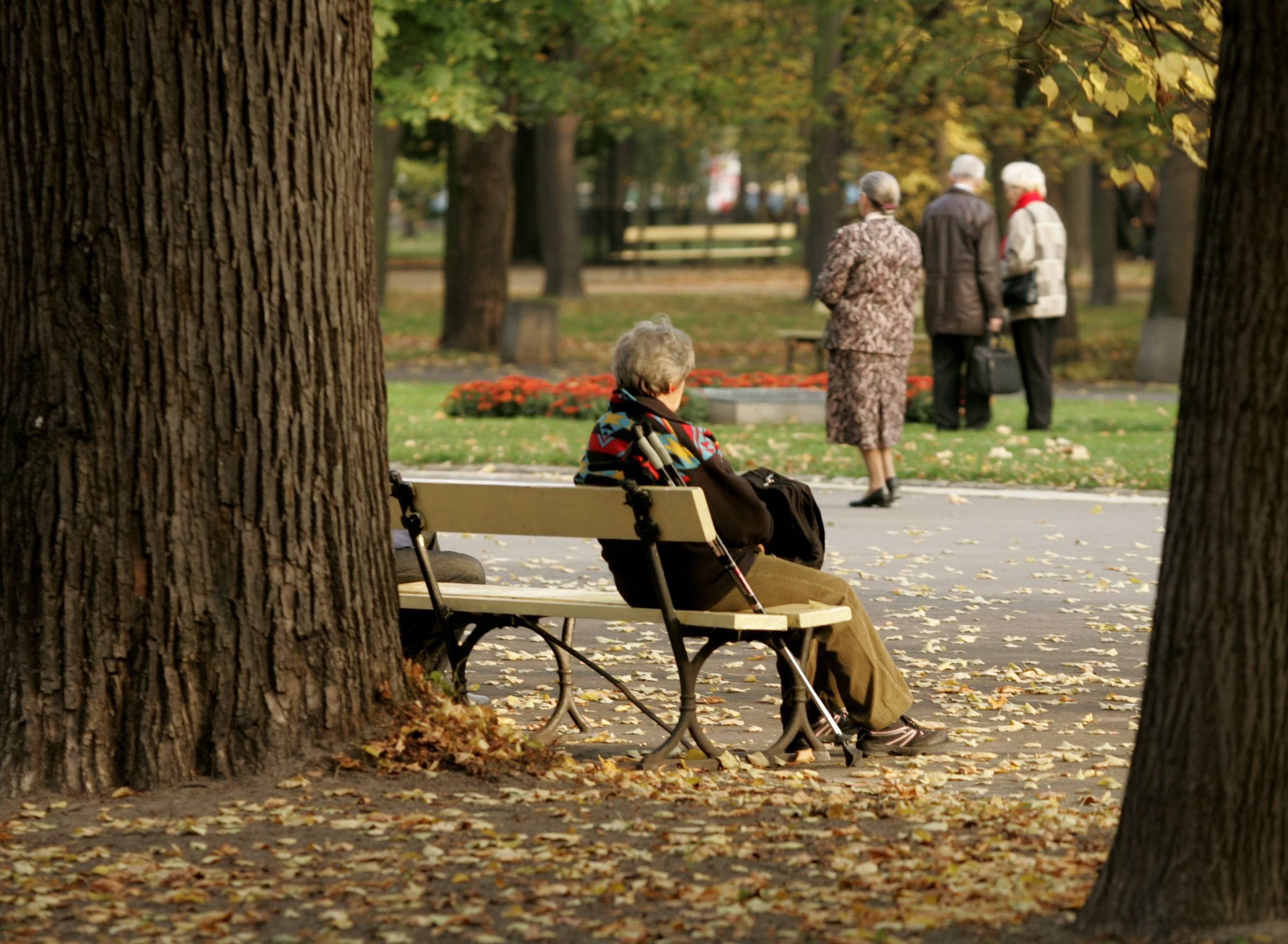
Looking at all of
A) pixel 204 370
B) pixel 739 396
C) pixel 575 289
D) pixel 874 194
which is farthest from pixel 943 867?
pixel 575 289

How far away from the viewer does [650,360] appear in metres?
5.67

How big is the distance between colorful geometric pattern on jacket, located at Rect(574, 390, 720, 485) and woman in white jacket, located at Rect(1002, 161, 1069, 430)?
9983 mm

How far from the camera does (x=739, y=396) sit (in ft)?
53.8

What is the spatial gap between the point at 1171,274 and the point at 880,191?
12.4 metres

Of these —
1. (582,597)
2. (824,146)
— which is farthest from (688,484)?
(824,146)

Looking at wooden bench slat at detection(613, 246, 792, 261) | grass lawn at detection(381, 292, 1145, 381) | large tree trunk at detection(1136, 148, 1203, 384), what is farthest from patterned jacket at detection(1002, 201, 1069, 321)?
wooden bench slat at detection(613, 246, 792, 261)

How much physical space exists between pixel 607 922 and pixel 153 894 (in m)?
1.02

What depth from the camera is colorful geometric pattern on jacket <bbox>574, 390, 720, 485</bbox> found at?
562 cm

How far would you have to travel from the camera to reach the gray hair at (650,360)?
568 centimetres

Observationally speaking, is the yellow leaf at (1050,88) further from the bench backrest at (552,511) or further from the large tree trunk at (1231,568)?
the large tree trunk at (1231,568)

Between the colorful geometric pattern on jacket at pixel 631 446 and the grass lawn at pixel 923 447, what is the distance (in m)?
6.68

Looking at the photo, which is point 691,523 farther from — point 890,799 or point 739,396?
point 739,396

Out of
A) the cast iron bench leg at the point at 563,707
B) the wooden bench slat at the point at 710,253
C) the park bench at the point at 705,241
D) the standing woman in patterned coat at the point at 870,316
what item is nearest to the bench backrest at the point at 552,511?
the cast iron bench leg at the point at 563,707

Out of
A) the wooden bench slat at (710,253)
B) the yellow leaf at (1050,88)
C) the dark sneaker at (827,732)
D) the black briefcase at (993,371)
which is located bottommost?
the dark sneaker at (827,732)
